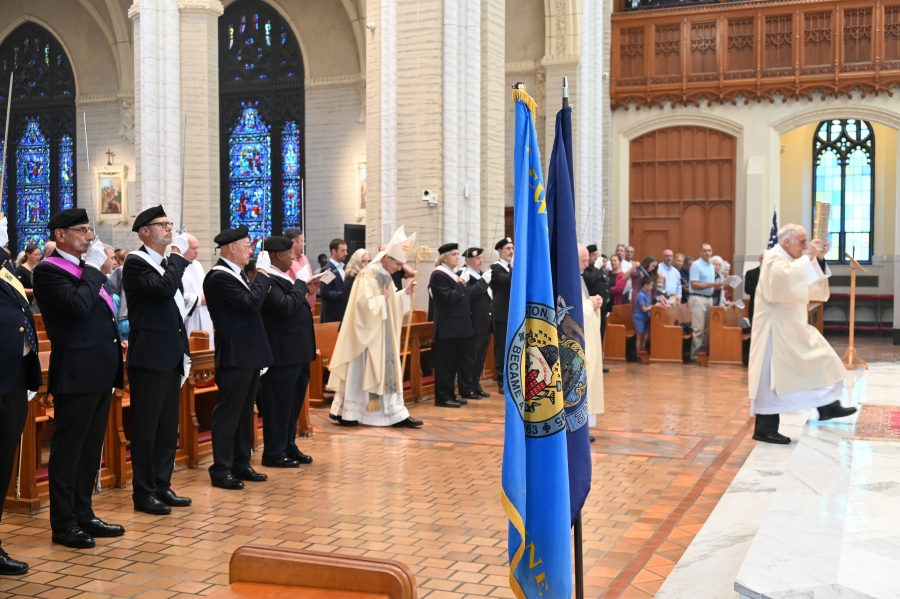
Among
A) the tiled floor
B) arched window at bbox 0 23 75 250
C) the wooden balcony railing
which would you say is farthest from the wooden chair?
arched window at bbox 0 23 75 250

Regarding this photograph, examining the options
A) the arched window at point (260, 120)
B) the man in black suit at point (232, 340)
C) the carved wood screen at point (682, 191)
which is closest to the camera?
the man in black suit at point (232, 340)

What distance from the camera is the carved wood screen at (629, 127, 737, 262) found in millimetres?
19312

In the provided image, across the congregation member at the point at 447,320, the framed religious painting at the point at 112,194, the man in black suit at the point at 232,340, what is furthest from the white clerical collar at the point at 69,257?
the framed religious painting at the point at 112,194

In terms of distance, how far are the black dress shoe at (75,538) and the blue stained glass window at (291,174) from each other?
17249 mm

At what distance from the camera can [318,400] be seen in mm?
9438

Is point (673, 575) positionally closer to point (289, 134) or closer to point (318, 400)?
point (318, 400)

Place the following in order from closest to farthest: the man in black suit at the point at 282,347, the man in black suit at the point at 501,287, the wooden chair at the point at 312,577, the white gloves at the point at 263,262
A: the wooden chair at the point at 312,577, the white gloves at the point at 263,262, the man in black suit at the point at 282,347, the man in black suit at the point at 501,287

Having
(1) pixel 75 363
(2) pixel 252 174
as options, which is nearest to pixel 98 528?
(1) pixel 75 363

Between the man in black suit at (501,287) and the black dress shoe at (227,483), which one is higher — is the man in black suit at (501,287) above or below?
above

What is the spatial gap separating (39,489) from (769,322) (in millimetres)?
5422

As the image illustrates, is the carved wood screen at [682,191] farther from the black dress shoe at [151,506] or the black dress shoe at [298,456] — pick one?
the black dress shoe at [151,506]

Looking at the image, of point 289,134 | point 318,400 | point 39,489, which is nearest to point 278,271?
point 39,489

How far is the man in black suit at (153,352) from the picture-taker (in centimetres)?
529

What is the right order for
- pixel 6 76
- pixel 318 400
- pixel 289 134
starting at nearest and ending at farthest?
pixel 318 400 → pixel 289 134 → pixel 6 76
